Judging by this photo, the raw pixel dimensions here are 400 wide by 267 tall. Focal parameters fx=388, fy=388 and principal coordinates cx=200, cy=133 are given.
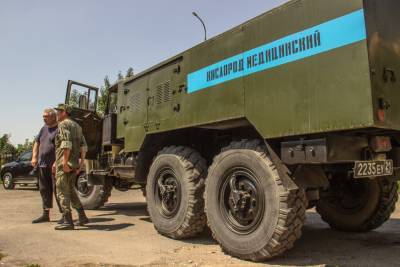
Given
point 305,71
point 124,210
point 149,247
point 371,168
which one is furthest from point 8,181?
point 371,168

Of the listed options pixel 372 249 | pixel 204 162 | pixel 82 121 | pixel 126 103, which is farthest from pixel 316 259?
pixel 82 121

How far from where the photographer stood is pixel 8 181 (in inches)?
672

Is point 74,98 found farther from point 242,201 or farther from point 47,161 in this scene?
point 242,201

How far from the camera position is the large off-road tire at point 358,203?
5027 mm

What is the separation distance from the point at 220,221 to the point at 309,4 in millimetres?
2380

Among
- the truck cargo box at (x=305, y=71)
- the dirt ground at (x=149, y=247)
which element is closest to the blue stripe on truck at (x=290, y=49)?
the truck cargo box at (x=305, y=71)

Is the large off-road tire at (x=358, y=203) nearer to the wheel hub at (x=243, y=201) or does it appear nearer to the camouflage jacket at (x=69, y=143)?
the wheel hub at (x=243, y=201)

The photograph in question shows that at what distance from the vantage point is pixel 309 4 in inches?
142

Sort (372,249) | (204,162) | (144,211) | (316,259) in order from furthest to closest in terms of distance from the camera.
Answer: (144,211), (204,162), (372,249), (316,259)

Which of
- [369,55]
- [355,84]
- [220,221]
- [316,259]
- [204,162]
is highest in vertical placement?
[369,55]

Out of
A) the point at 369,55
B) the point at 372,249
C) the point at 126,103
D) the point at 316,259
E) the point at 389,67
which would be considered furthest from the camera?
the point at 126,103

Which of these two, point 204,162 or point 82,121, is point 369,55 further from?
point 82,121

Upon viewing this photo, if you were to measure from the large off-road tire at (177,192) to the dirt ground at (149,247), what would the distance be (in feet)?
0.66

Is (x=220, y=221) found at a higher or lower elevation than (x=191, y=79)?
lower
